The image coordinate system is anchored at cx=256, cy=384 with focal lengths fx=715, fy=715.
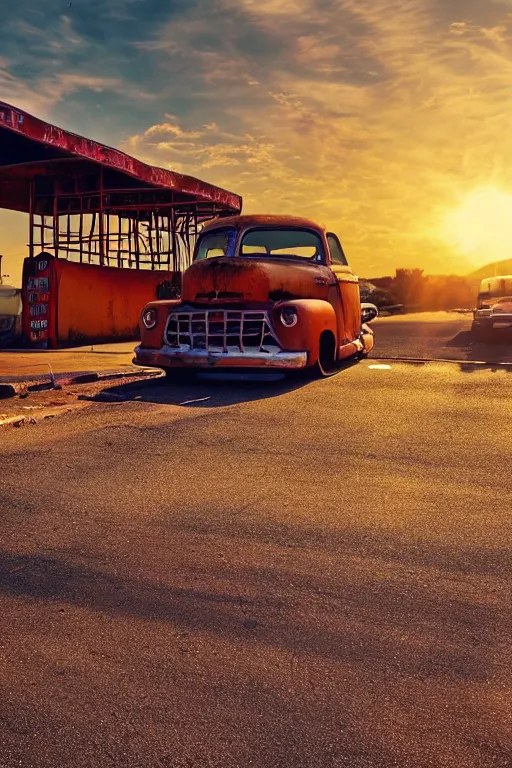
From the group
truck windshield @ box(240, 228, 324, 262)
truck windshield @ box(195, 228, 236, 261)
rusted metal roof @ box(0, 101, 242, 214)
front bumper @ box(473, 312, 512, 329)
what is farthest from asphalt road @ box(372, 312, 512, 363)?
rusted metal roof @ box(0, 101, 242, 214)

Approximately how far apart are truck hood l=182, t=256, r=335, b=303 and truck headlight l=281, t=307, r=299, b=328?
1.29 ft

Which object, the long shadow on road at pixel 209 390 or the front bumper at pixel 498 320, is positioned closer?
the long shadow on road at pixel 209 390

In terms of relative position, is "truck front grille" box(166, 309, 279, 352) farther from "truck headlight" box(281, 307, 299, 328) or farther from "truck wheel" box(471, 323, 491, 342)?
"truck wheel" box(471, 323, 491, 342)

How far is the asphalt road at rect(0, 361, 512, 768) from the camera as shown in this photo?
201cm

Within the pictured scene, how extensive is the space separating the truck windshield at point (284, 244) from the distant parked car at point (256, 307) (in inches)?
0.5

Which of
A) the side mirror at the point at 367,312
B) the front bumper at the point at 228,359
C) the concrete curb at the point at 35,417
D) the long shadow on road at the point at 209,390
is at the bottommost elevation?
the concrete curb at the point at 35,417

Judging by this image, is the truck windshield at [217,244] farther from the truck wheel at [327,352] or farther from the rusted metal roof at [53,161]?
the rusted metal roof at [53,161]

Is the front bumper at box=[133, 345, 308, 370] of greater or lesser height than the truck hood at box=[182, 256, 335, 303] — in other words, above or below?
below

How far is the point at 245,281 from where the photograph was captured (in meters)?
8.36

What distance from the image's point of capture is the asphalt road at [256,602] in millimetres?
2014

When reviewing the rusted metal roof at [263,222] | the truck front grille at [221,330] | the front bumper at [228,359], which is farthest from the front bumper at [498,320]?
the truck front grille at [221,330]

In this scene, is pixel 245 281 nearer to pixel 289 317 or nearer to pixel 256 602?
pixel 289 317

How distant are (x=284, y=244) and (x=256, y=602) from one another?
734 cm

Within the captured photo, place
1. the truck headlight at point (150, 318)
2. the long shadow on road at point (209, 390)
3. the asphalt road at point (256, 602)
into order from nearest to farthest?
1. the asphalt road at point (256, 602)
2. the long shadow on road at point (209, 390)
3. the truck headlight at point (150, 318)
